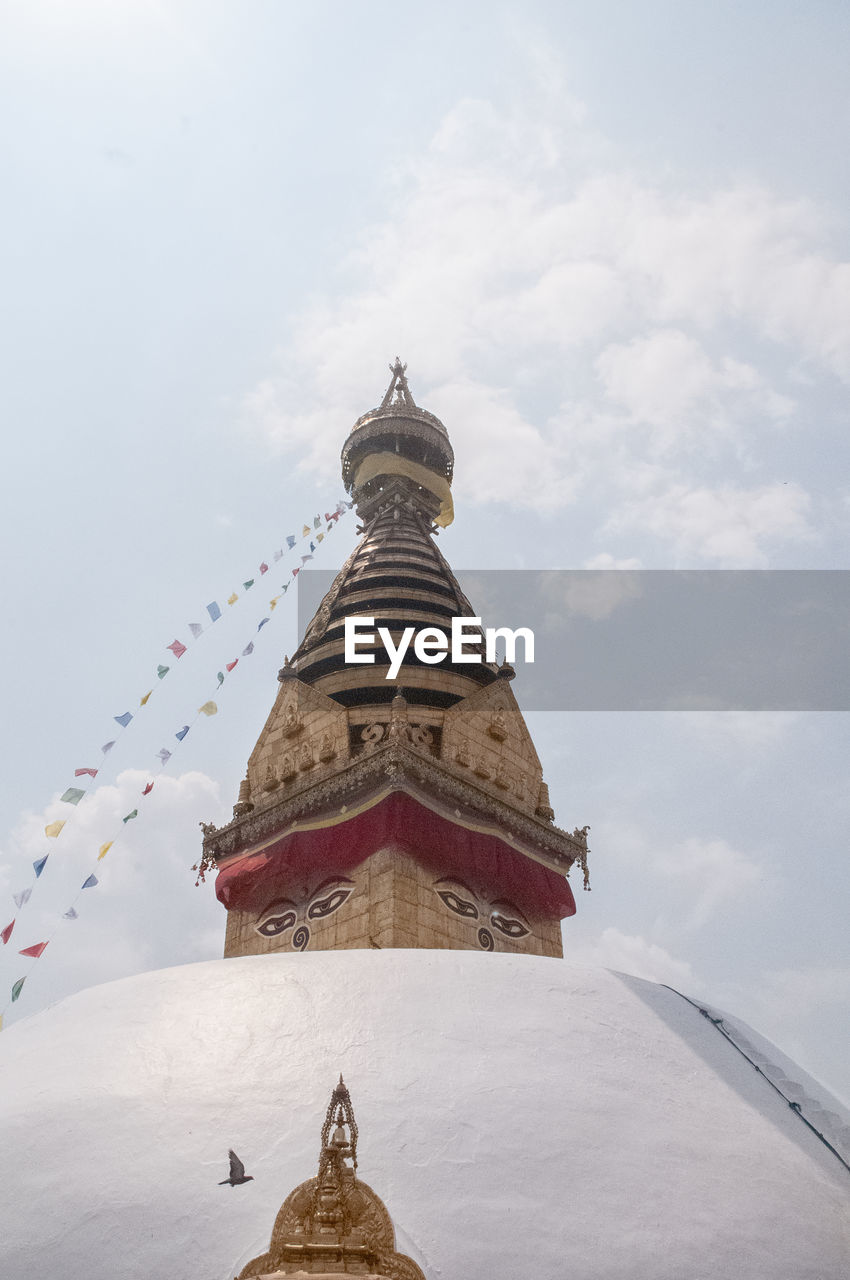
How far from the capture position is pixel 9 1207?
16.5ft

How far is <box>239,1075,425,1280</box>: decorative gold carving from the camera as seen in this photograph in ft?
14.7

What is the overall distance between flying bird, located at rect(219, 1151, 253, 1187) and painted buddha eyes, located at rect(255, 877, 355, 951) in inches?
303

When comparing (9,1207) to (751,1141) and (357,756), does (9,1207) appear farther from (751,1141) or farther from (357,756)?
(357,756)

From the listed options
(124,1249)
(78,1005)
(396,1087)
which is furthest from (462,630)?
(124,1249)

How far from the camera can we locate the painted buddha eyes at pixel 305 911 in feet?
42.3

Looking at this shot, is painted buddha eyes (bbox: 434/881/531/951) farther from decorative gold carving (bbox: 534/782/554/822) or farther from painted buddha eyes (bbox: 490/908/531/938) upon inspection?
decorative gold carving (bbox: 534/782/554/822)

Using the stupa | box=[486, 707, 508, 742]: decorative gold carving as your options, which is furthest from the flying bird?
box=[486, 707, 508, 742]: decorative gold carving

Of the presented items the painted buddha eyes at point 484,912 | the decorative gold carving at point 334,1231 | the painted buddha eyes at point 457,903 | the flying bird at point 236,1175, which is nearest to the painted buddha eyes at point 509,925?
the painted buddha eyes at point 484,912

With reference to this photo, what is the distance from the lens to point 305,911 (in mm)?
13242

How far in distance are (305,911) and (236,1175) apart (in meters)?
8.28

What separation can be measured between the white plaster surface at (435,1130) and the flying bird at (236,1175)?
44 millimetres

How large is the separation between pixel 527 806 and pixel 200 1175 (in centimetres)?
1045

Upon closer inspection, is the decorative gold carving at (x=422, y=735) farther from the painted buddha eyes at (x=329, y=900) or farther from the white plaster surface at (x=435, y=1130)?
the white plaster surface at (x=435, y=1130)

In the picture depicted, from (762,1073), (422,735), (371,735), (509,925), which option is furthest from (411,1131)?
(422,735)
